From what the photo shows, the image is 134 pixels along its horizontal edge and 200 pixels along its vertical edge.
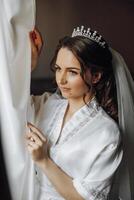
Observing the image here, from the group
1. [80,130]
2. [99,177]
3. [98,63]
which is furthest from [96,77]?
[99,177]

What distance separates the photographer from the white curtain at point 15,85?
80 cm

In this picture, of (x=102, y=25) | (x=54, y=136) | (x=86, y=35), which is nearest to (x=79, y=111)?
(x=54, y=136)

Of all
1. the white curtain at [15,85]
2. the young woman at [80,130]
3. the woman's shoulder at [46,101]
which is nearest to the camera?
the white curtain at [15,85]

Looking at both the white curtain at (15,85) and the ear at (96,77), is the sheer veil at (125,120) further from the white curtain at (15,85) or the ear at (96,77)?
the white curtain at (15,85)

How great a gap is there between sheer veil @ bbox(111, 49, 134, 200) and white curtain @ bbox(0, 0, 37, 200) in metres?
0.28

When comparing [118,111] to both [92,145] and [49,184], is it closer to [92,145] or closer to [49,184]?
[92,145]

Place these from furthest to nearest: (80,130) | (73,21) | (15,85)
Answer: (73,21) → (80,130) → (15,85)

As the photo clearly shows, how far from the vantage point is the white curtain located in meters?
0.80

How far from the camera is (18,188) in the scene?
0.92 metres

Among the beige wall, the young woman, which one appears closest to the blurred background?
the beige wall

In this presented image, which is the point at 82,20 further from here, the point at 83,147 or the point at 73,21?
the point at 83,147

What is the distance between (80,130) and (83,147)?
6 centimetres

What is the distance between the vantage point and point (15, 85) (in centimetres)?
86

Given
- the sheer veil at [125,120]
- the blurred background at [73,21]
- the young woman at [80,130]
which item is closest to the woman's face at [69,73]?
the young woman at [80,130]
